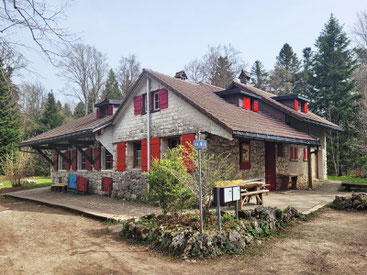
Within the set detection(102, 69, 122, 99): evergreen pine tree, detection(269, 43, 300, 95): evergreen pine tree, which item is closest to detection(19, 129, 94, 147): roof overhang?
detection(102, 69, 122, 99): evergreen pine tree

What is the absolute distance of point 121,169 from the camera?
1240 centimetres

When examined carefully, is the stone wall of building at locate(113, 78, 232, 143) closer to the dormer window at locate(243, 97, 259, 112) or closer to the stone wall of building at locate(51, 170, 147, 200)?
the stone wall of building at locate(51, 170, 147, 200)

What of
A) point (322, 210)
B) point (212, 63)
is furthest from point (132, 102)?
point (212, 63)

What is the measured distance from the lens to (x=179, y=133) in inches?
404

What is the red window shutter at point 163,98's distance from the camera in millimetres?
10984

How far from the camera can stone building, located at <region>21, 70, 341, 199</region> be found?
971 cm

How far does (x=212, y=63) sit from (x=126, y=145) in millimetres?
19569

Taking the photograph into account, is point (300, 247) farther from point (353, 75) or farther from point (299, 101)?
point (353, 75)

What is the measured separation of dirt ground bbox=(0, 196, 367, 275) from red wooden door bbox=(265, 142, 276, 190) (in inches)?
185

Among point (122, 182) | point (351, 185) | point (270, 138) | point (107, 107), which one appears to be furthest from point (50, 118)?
point (351, 185)

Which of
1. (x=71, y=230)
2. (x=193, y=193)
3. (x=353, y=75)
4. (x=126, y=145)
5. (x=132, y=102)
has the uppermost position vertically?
(x=353, y=75)

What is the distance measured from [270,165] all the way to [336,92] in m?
15.4

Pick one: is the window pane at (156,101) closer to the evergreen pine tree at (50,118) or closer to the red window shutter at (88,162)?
the red window shutter at (88,162)

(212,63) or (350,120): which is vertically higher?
(212,63)
